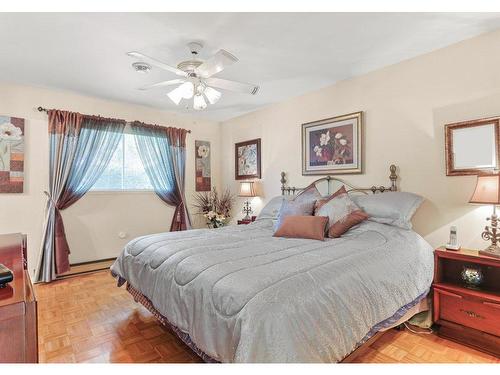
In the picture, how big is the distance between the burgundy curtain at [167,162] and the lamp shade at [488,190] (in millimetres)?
3796

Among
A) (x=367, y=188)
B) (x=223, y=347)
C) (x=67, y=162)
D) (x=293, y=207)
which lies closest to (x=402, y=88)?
(x=367, y=188)

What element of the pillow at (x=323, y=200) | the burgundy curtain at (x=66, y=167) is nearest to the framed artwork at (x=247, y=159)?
the pillow at (x=323, y=200)

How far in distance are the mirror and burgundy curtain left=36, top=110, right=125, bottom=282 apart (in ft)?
13.4

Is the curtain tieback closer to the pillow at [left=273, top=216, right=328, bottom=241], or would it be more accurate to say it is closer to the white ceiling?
the white ceiling

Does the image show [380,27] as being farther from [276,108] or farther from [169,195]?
[169,195]

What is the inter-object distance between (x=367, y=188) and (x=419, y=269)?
46.8 inches

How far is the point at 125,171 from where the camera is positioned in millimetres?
4242

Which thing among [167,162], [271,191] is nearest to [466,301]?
[271,191]

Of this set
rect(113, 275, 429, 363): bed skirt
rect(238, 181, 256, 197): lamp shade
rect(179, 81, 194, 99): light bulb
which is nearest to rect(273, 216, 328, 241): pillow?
rect(113, 275, 429, 363): bed skirt

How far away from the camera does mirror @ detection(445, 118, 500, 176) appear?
2.26 metres

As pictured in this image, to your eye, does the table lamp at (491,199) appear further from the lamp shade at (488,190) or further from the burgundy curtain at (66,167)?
the burgundy curtain at (66,167)

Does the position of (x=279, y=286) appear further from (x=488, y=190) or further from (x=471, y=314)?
(x=488, y=190)
